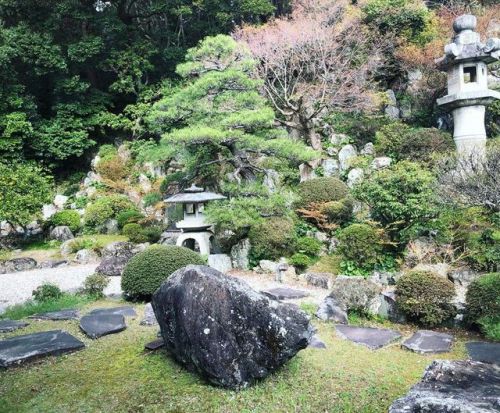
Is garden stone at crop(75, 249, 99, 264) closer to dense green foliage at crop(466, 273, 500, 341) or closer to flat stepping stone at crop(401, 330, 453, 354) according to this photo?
flat stepping stone at crop(401, 330, 453, 354)

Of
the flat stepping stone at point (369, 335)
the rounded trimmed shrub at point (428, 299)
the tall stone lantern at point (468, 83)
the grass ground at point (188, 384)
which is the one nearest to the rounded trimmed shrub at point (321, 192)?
the tall stone lantern at point (468, 83)

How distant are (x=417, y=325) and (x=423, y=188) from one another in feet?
10.8

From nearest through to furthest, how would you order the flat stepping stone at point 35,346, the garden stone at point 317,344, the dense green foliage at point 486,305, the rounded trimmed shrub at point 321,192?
the flat stepping stone at point 35,346 < the garden stone at point 317,344 < the dense green foliage at point 486,305 < the rounded trimmed shrub at point 321,192

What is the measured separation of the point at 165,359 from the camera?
12.9 feet

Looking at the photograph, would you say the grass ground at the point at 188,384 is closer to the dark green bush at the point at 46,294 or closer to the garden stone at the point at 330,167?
the dark green bush at the point at 46,294

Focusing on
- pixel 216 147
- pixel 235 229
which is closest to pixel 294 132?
pixel 216 147

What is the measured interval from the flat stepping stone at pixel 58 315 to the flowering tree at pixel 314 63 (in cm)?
1004

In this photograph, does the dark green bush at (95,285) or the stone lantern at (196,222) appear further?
the stone lantern at (196,222)

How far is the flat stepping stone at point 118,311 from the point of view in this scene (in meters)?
5.74

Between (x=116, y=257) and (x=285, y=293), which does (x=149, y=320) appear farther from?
(x=116, y=257)

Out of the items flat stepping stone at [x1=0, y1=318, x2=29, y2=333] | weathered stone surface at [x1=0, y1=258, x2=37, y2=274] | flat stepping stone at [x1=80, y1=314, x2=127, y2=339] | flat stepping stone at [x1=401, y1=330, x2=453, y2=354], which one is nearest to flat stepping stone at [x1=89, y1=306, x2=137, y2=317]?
flat stepping stone at [x1=80, y1=314, x2=127, y2=339]

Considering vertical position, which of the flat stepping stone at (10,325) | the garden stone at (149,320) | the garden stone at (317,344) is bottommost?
the garden stone at (317,344)

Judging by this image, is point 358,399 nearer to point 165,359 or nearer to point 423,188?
point 165,359

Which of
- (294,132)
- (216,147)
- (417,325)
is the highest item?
(294,132)
